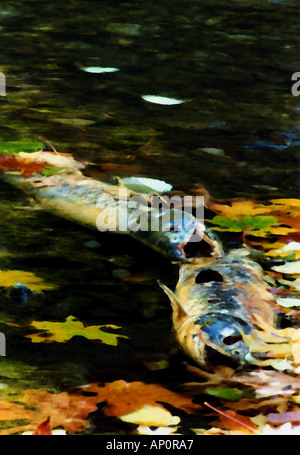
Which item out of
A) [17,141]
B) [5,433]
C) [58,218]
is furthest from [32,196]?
[5,433]

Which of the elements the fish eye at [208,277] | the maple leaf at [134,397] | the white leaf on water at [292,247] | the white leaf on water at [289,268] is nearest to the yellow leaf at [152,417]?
the maple leaf at [134,397]

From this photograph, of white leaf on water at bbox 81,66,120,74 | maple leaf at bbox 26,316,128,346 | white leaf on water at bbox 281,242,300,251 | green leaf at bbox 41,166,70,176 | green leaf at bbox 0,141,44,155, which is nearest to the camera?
maple leaf at bbox 26,316,128,346

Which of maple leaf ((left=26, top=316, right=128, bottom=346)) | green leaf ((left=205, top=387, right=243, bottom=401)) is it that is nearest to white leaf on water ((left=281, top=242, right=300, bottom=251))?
maple leaf ((left=26, top=316, right=128, bottom=346))

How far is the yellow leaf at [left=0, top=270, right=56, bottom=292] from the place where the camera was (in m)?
2.44

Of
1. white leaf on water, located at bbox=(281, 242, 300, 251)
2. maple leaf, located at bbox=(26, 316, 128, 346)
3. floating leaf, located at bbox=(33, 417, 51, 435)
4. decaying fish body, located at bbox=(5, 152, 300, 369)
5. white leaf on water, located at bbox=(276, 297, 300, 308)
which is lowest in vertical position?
maple leaf, located at bbox=(26, 316, 128, 346)

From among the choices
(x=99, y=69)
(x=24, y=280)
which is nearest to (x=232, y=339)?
(x=24, y=280)

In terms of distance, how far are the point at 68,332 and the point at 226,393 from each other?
0.51 metres

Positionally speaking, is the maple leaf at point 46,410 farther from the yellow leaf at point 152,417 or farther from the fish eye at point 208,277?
the fish eye at point 208,277

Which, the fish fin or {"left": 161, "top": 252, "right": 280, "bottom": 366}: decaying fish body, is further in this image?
the fish fin

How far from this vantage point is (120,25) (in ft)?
18.6

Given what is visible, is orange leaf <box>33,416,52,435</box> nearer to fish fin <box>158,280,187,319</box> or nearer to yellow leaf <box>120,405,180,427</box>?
yellow leaf <box>120,405,180,427</box>

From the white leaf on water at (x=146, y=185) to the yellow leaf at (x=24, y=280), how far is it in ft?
2.37

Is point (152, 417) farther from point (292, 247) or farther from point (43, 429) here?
point (292, 247)

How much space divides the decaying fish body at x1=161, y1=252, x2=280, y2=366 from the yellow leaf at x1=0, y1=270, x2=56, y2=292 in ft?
1.38
